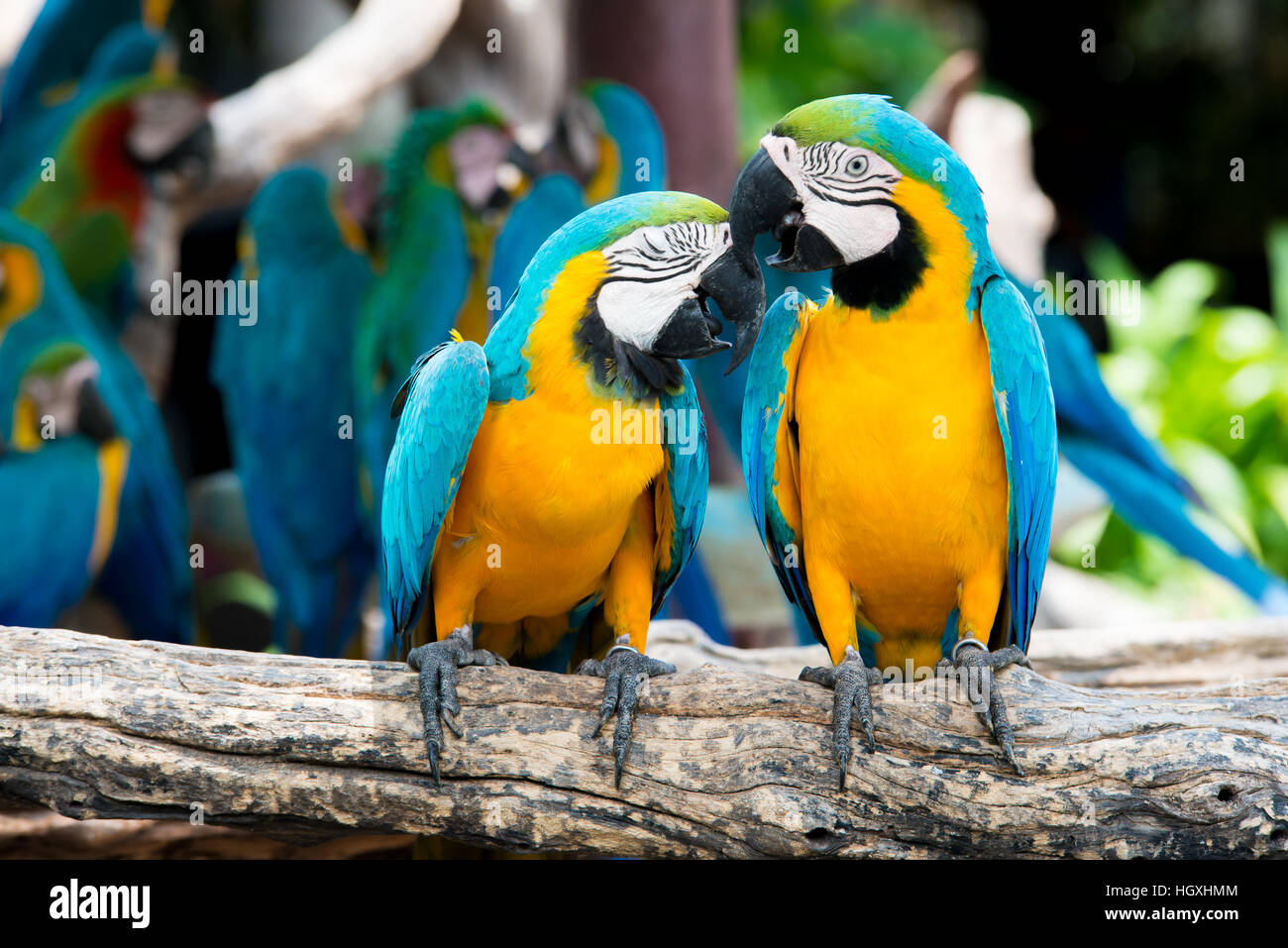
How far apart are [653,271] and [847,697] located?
0.68 m

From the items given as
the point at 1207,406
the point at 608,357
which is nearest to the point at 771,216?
the point at 608,357

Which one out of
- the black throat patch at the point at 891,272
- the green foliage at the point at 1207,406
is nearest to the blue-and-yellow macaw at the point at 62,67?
the black throat patch at the point at 891,272

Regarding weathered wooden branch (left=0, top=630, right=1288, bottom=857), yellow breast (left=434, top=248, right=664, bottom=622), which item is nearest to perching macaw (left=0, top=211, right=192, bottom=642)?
weathered wooden branch (left=0, top=630, right=1288, bottom=857)

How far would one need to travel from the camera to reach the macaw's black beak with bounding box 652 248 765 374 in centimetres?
160

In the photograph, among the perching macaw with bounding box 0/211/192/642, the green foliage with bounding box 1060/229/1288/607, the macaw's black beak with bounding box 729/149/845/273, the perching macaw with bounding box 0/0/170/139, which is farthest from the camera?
the green foliage with bounding box 1060/229/1288/607

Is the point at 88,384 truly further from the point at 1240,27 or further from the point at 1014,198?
the point at 1240,27

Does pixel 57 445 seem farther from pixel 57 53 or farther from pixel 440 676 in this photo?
pixel 57 53

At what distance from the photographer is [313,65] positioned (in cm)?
389

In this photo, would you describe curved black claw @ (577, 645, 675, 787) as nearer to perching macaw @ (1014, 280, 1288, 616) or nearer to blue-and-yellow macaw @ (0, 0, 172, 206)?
perching macaw @ (1014, 280, 1288, 616)

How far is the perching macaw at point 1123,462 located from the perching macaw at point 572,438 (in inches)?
65.1

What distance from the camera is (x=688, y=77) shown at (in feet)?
14.7

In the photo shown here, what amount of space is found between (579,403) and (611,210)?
284mm

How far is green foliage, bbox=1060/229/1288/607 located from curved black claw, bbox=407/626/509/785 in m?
3.57

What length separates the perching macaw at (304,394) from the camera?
328cm
